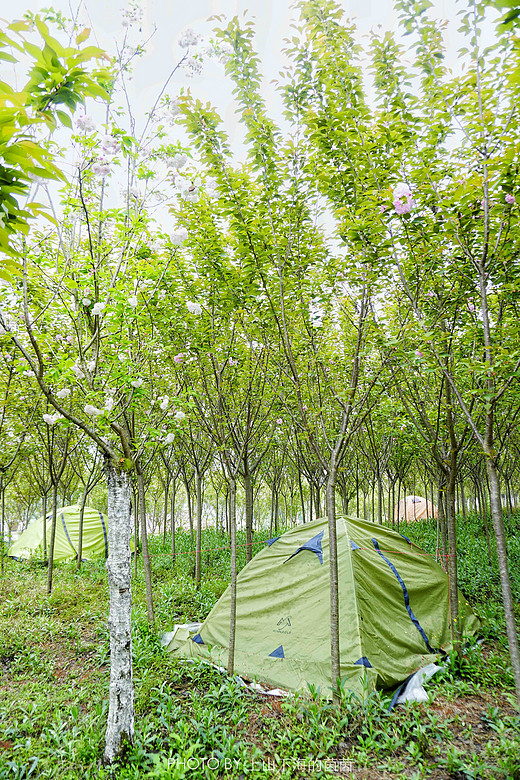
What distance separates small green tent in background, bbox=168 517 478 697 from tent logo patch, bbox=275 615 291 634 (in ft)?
0.04

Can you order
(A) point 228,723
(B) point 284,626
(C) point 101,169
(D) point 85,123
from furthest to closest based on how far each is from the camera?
(B) point 284,626 → (A) point 228,723 → (C) point 101,169 → (D) point 85,123

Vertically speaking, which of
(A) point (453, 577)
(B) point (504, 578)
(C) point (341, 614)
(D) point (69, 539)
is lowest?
(D) point (69, 539)

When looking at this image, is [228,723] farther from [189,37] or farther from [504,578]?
[189,37]

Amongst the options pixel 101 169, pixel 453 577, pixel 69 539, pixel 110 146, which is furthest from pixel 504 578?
pixel 69 539

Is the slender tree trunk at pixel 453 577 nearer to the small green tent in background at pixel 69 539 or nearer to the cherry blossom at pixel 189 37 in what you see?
the cherry blossom at pixel 189 37

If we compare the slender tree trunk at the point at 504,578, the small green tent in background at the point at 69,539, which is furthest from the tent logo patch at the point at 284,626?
the small green tent in background at the point at 69,539

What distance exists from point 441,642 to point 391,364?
3542mm

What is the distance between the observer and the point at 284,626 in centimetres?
486

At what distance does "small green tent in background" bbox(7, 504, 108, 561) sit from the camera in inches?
465

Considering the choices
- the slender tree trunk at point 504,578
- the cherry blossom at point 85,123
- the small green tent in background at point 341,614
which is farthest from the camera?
the small green tent in background at point 341,614

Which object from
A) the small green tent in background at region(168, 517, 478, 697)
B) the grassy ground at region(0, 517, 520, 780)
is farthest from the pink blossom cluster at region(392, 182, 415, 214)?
the grassy ground at region(0, 517, 520, 780)

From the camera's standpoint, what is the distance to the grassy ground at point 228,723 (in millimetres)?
3127

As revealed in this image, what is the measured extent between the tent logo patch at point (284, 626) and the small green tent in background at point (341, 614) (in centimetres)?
1

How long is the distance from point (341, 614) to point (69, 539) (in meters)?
10.1
